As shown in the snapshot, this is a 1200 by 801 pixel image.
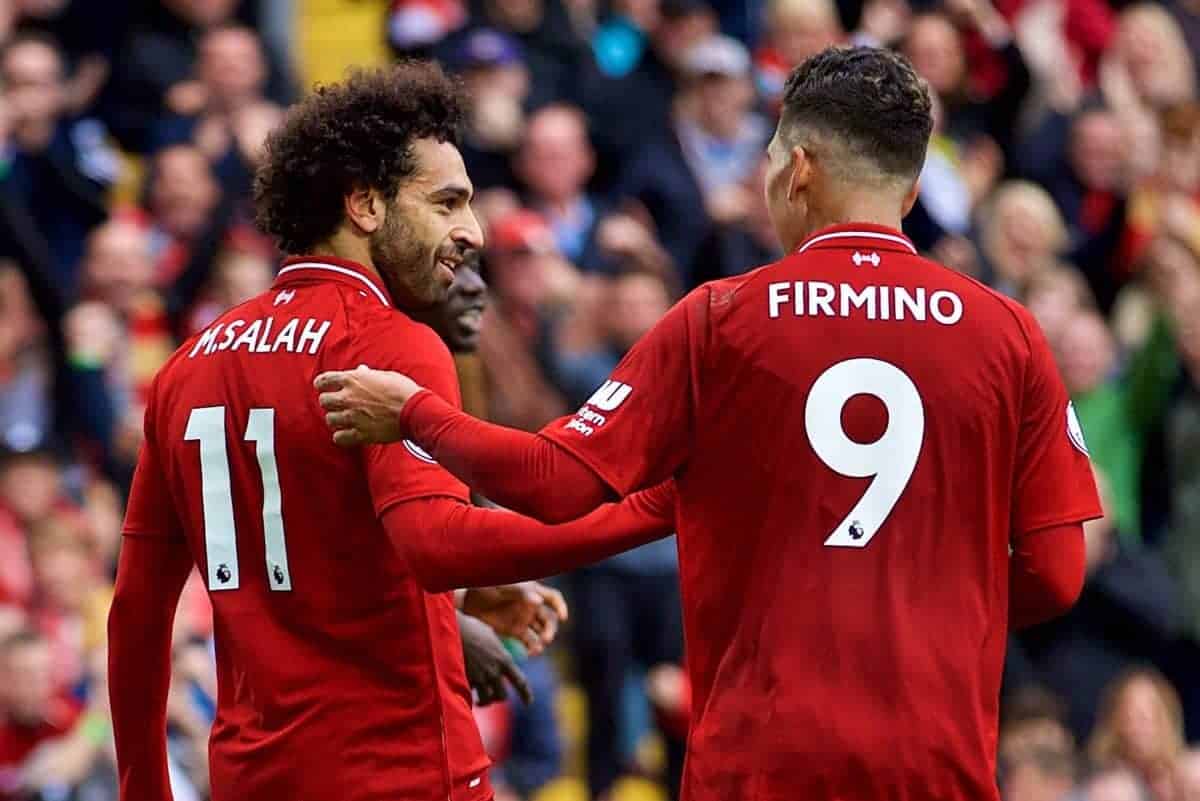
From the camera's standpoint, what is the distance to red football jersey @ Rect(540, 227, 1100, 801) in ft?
15.7

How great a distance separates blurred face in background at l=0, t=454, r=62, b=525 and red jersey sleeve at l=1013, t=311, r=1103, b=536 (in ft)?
16.2

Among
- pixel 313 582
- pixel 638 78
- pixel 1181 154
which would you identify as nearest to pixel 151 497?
pixel 313 582

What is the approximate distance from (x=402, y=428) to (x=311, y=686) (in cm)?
59

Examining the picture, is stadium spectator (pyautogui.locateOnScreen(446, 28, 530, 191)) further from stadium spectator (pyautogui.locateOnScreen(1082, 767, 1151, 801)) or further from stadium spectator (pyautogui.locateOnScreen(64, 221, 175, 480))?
stadium spectator (pyautogui.locateOnScreen(1082, 767, 1151, 801))

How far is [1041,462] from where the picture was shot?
4.95m

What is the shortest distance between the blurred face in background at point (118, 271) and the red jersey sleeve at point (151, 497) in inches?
179

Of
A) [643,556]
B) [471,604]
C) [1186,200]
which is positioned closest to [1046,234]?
[1186,200]

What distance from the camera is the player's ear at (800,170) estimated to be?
498cm

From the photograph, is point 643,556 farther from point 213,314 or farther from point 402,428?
point 402,428

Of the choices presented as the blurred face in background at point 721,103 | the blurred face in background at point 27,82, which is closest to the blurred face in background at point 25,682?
the blurred face in background at point 27,82

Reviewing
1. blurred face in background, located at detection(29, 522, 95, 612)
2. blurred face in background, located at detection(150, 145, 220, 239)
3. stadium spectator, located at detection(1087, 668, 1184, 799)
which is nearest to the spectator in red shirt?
blurred face in background, located at detection(29, 522, 95, 612)

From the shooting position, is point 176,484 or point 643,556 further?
point 643,556

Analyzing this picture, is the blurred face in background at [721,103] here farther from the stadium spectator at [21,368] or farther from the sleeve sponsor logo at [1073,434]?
the sleeve sponsor logo at [1073,434]

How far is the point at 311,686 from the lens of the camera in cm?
511
